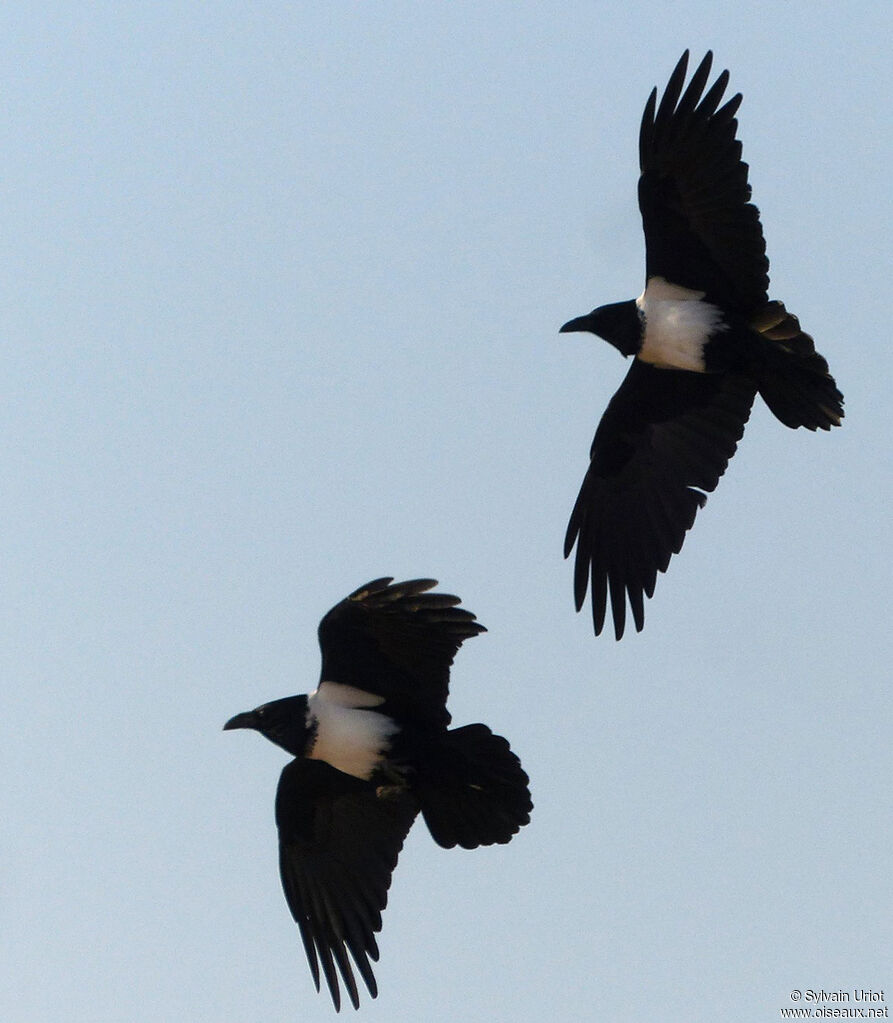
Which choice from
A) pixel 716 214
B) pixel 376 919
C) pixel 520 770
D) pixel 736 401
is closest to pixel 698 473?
pixel 736 401

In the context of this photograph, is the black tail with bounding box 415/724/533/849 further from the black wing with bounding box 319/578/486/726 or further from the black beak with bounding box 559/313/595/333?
the black beak with bounding box 559/313/595/333

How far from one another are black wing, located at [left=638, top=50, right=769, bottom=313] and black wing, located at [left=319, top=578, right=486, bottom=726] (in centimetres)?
251

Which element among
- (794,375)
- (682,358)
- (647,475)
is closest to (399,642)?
(647,475)

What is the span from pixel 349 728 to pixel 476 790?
814 mm

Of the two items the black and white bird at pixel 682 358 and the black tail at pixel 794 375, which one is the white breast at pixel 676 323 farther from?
the black tail at pixel 794 375

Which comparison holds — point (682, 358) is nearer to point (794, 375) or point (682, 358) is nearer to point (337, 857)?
point (794, 375)

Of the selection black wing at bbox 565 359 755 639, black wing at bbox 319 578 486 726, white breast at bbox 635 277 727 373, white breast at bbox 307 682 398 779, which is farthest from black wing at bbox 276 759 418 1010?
white breast at bbox 635 277 727 373

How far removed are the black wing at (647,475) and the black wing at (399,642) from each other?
1.38 m

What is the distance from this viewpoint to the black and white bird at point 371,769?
10.2m

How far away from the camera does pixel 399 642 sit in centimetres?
1037

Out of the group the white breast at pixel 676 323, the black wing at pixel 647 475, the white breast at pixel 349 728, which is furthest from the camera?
the black wing at pixel 647 475

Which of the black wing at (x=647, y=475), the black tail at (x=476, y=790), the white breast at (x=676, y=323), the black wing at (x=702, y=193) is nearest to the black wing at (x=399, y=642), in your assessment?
the black tail at (x=476, y=790)

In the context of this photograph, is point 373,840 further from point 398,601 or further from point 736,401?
point 736,401

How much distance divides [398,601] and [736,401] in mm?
2614
